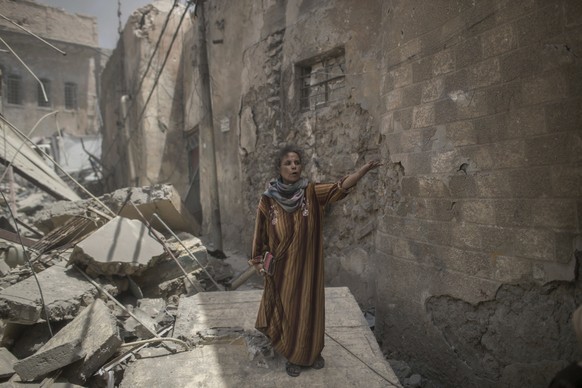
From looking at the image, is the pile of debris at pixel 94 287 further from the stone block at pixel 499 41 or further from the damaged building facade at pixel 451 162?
the stone block at pixel 499 41

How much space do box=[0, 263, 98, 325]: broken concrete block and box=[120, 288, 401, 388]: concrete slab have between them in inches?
45.8

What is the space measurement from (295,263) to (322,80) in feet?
11.9

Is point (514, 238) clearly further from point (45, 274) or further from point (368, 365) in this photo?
point (45, 274)

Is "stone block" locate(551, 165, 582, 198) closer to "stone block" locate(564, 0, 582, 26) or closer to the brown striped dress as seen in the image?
"stone block" locate(564, 0, 582, 26)

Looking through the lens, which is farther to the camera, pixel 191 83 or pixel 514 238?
pixel 191 83

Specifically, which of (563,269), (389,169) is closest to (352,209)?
(389,169)

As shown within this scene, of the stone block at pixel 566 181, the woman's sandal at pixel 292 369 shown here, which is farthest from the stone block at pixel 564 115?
the woman's sandal at pixel 292 369

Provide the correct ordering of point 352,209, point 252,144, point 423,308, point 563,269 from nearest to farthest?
point 563,269 → point 423,308 → point 352,209 → point 252,144

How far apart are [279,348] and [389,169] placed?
86.6 inches

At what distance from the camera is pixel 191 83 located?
34.6 ft

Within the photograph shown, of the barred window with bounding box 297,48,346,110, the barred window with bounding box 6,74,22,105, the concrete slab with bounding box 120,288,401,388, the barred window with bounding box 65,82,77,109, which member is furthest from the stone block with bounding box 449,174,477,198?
the barred window with bounding box 65,82,77,109

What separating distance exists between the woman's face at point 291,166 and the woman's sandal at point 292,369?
1.29 m

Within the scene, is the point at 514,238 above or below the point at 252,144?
below

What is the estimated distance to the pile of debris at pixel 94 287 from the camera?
9.64 ft
